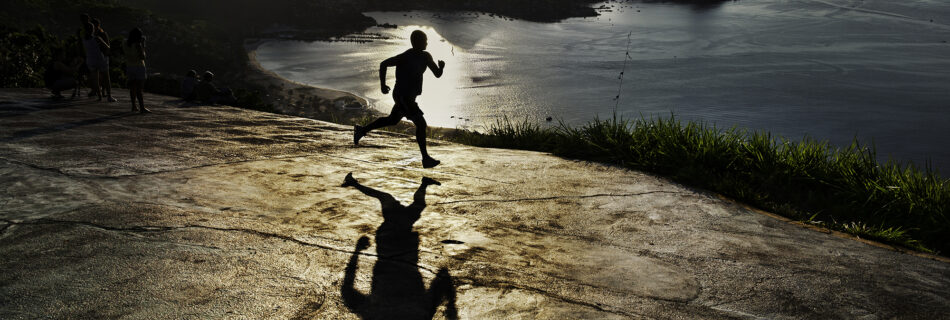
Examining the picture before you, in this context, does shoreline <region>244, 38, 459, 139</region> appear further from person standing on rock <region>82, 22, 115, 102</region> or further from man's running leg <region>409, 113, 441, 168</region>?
man's running leg <region>409, 113, 441, 168</region>

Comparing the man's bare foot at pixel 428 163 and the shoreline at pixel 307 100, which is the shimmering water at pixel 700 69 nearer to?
the shoreline at pixel 307 100

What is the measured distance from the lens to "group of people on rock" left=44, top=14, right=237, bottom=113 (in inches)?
388

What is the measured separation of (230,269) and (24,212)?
2.03 meters

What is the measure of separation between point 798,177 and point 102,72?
1325 centimetres

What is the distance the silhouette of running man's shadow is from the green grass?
13.9 ft

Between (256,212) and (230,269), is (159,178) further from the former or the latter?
(230,269)

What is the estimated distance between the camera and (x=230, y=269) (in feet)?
11.8

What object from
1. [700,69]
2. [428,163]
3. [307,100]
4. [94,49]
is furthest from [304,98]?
[700,69]

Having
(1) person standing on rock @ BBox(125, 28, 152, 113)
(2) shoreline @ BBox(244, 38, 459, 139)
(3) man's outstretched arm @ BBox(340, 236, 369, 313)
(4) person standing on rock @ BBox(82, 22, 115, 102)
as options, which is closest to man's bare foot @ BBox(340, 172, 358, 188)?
(3) man's outstretched arm @ BBox(340, 236, 369, 313)

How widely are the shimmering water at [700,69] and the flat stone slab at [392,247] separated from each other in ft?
42.8

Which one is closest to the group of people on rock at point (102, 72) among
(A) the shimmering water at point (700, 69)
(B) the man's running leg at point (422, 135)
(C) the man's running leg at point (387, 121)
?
(C) the man's running leg at point (387, 121)

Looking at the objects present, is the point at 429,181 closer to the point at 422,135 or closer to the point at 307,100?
the point at 422,135

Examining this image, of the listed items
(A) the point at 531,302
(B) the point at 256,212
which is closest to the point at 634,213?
(A) the point at 531,302

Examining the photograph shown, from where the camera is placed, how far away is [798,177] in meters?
7.21
